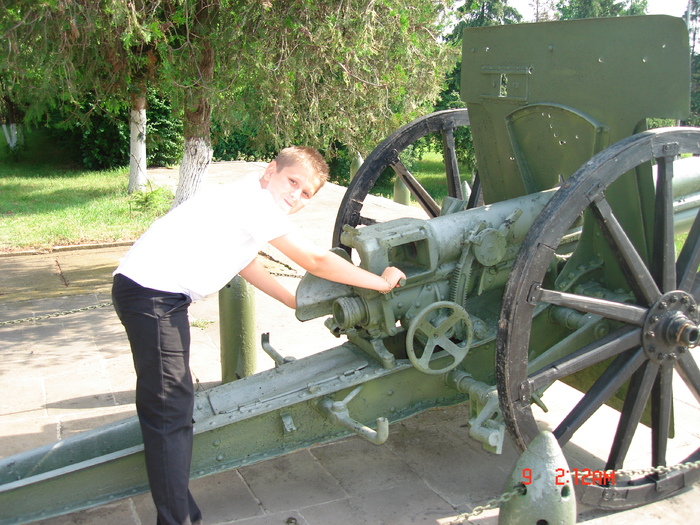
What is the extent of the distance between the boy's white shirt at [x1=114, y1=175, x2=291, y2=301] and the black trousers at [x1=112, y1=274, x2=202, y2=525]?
6 cm

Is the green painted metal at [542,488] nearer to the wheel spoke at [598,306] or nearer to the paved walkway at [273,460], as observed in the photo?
the wheel spoke at [598,306]

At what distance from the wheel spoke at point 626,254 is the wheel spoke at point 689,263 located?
0.64ft

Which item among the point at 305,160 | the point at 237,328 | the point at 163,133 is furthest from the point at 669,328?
the point at 163,133

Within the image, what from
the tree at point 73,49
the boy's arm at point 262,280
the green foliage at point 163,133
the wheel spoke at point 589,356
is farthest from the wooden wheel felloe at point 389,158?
the green foliage at point 163,133

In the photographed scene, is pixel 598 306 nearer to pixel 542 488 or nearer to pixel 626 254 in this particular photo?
pixel 626 254

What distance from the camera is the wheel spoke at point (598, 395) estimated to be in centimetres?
304

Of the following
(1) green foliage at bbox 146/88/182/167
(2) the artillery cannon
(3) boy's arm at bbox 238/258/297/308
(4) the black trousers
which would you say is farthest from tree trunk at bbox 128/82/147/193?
(4) the black trousers

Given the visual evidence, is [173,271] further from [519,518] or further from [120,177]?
[120,177]

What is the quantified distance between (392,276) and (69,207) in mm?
8887

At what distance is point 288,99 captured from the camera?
19.6 feet

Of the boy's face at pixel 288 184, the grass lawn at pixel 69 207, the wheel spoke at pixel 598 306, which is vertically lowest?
the grass lawn at pixel 69 207

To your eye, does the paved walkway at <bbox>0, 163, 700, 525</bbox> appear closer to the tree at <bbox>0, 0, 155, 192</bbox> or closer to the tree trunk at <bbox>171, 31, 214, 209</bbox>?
the tree trunk at <bbox>171, 31, 214, 209</bbox>

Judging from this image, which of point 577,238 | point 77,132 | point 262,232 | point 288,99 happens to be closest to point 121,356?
point 288,99

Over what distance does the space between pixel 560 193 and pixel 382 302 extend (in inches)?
36.7
